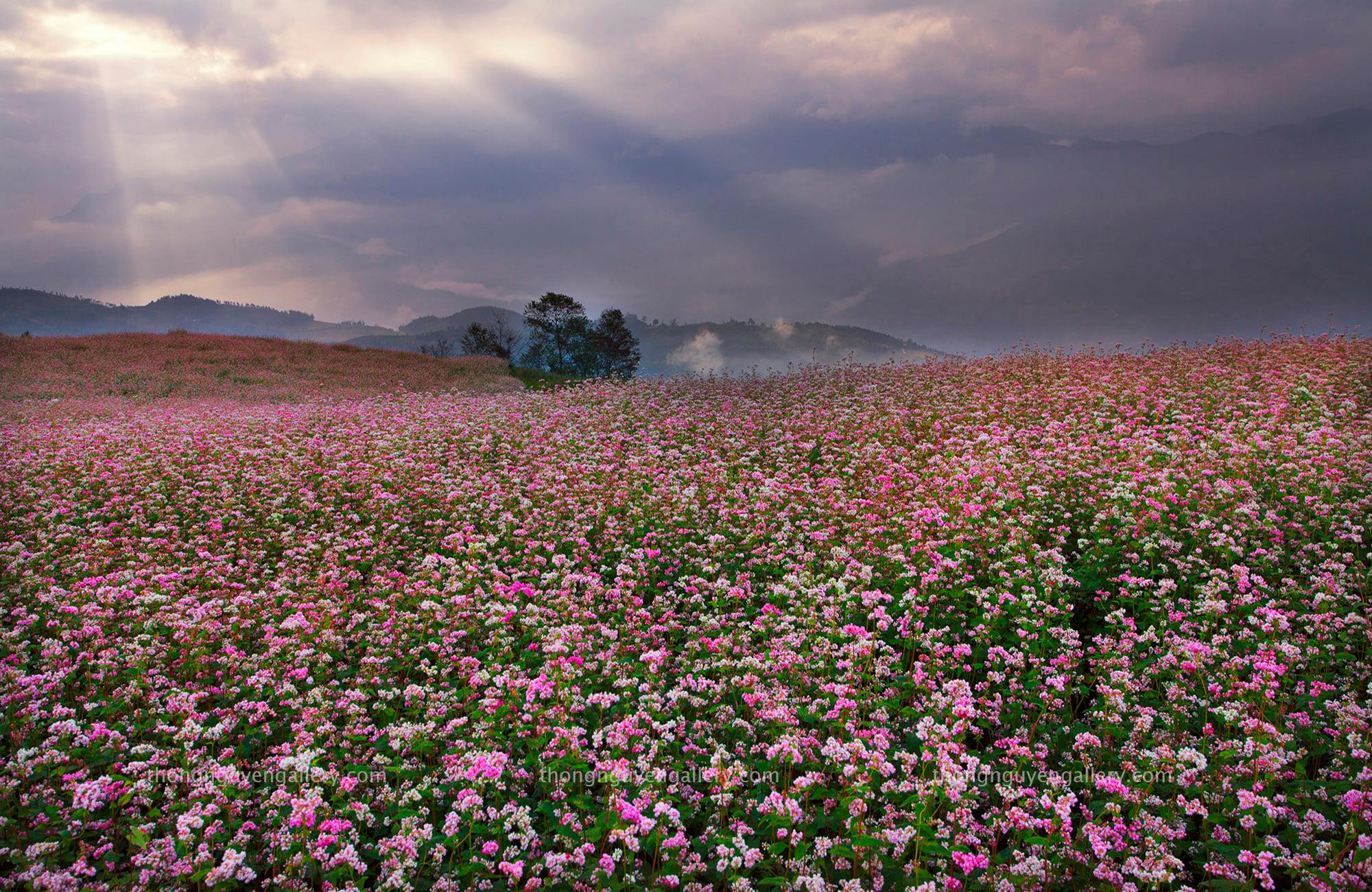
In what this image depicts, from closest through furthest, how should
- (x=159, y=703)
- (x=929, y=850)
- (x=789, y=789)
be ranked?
(x=929, y=850) → (x=789, y=789) → (x=159, y=703)

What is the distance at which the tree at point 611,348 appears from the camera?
6575 centimetres

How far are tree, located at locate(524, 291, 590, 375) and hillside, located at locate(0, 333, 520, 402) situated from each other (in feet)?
78.9

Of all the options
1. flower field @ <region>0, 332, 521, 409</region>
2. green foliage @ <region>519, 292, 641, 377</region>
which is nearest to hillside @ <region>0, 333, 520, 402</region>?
flower field @ <region>0, 332, 521, 409</region>

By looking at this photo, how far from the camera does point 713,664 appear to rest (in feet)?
20.2

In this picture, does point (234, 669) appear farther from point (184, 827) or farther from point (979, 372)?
point (979, 372)

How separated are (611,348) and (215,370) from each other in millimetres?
38888

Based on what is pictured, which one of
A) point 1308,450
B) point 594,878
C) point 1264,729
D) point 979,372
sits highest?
point 979,372

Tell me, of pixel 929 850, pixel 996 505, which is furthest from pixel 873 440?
pixel 929 850

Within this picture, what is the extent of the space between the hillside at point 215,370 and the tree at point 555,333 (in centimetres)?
2406

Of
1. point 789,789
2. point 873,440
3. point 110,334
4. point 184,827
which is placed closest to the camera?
point 184,827

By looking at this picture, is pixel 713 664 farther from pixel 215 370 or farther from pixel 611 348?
pixel 611 348

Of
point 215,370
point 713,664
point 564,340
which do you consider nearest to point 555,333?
point 564,340

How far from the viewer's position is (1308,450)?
32.4ft

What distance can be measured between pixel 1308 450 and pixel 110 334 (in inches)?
1992
